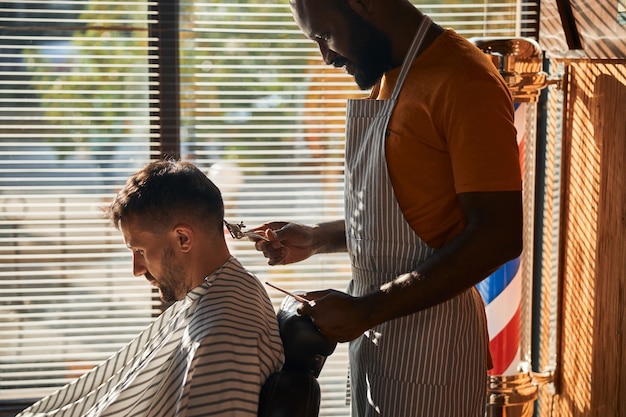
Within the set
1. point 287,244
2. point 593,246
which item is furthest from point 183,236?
point 593,246

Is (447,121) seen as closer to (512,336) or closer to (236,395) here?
(236,395)

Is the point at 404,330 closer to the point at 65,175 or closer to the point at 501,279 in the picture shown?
the point at 501,279

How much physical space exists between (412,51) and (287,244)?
2.04 ft

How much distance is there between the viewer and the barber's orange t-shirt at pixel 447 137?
5.06ft

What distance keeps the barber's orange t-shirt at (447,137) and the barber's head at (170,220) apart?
457 millimetres

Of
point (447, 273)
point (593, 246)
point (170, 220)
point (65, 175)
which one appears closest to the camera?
point (447, 273)

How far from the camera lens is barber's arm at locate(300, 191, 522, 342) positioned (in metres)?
1.54

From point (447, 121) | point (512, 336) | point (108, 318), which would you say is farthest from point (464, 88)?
point (108, 318)

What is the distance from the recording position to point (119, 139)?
2.78 meters

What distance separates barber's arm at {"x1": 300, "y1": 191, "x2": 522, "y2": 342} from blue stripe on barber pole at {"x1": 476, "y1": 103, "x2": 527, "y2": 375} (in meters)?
0.85

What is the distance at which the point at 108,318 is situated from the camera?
2.82 meters

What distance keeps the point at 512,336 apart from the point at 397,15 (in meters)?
→ 1.15

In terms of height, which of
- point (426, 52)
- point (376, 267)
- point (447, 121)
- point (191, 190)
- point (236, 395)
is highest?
point (426, 52)

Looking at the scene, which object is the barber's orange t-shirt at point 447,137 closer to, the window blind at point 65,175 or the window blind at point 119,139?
the window blind at point 119,139
